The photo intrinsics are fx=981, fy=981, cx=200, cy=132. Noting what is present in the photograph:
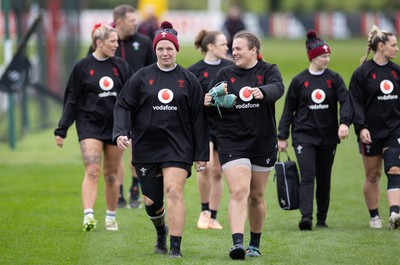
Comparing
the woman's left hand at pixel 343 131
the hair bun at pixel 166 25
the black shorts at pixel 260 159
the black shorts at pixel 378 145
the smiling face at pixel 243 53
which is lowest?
the black shorts at pixel 378 145

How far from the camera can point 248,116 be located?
9.28 meters

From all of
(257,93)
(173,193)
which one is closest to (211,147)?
(173,193)

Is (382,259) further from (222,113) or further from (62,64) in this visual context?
(62,64)

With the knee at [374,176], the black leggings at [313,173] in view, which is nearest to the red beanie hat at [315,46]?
the black leggings at [313,173]

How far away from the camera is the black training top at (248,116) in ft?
30.4

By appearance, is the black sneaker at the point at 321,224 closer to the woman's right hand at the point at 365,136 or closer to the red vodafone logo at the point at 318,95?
the woman's right hand at the point at 365,136

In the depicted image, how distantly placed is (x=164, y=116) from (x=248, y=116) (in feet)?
2.61

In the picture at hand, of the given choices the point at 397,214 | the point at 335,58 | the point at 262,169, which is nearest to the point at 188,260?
the point at 262,169

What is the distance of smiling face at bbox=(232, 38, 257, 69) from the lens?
9.27 metres

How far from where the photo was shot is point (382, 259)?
9273mm

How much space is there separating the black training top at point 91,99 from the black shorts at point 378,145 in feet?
9.56

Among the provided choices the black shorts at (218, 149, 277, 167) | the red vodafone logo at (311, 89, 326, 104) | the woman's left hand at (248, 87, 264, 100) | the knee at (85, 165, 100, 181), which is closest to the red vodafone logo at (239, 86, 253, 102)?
the woman's left hand at (248, 87, 264, 100)

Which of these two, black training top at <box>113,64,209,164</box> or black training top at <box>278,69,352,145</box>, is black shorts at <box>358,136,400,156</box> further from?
black training top at <box>113,64,209,164</box>

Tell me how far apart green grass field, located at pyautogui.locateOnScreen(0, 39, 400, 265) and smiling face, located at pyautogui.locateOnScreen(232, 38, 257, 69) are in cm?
187
